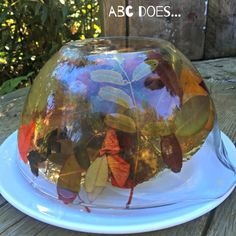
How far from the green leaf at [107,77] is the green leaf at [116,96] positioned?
1 cm

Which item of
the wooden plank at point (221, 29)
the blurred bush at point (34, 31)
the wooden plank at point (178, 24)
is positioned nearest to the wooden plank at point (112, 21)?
the wooden plank at point (178, 24)

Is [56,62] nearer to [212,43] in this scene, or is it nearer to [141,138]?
[141,138]

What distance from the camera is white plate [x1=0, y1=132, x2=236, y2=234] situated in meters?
0.54

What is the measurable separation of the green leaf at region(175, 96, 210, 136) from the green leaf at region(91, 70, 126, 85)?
0.33ft

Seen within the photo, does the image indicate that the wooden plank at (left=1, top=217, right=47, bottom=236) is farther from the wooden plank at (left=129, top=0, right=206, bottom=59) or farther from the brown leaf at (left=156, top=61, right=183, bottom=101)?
the wooden plank at (left=129, top=0, right=206, bottom=59)

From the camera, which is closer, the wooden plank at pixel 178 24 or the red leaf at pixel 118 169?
the red leaf at pixel 118 169

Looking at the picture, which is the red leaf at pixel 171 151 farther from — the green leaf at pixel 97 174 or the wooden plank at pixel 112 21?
the wooden plank at pixel 112 21

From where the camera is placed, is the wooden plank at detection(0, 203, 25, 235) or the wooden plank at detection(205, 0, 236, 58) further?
the wooden plank at detection(205, 0, 236, 58)

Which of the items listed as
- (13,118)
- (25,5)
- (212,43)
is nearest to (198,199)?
(13,118)

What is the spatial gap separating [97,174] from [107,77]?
0.14m

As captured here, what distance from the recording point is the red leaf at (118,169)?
57 centimetres

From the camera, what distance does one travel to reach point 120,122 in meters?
0.58

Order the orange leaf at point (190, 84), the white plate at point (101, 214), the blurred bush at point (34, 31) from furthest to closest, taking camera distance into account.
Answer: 1. the blurred bush at point (34, 31)
2. the orange leaf at point (190, 84)
3. the white plate at point (101, 214)

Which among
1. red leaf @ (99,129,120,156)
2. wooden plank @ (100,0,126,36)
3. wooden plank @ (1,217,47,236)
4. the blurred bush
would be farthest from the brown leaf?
the blurred bush
